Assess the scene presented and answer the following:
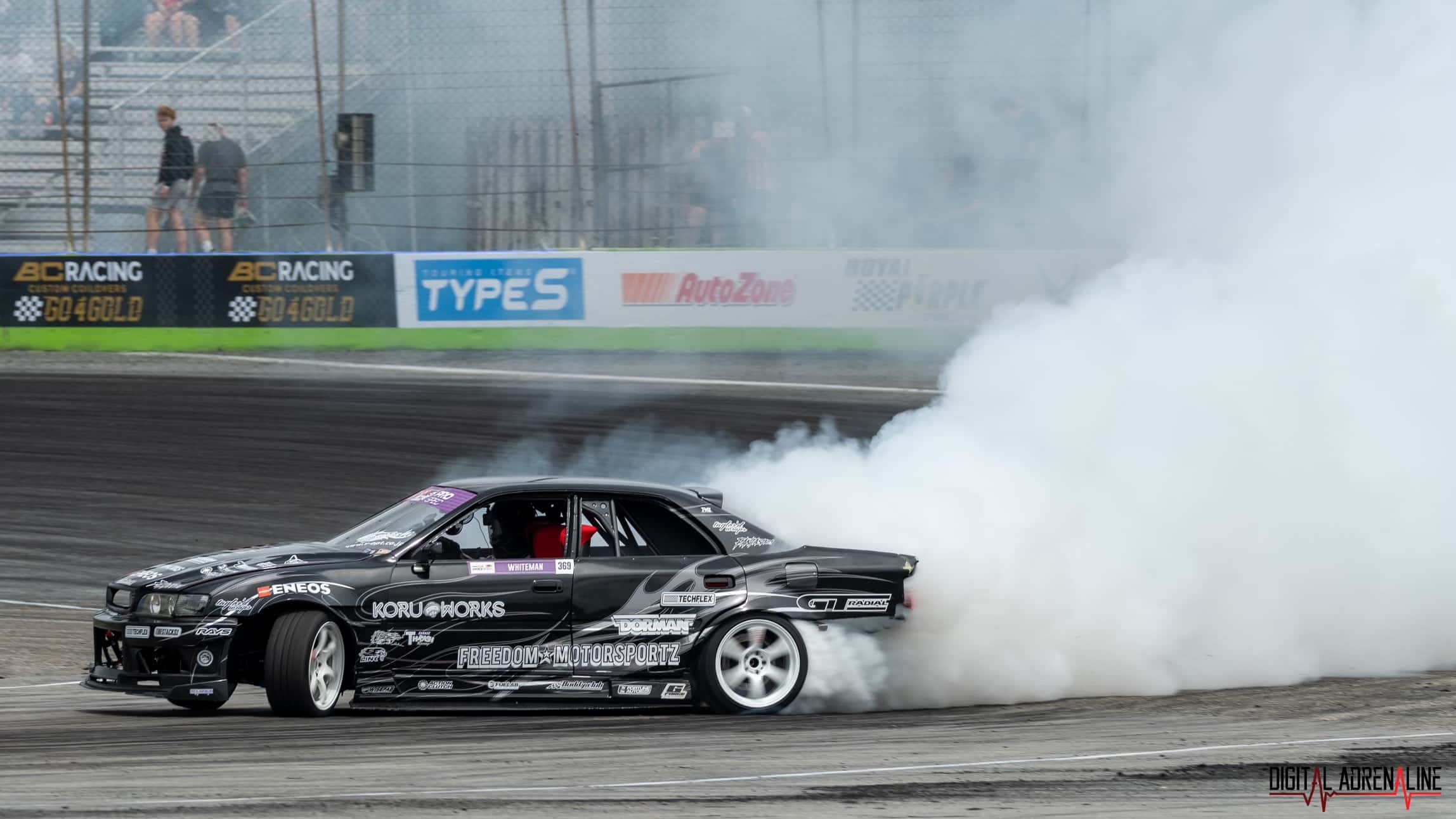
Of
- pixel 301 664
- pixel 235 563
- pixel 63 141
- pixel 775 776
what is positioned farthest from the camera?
pixel 63 141

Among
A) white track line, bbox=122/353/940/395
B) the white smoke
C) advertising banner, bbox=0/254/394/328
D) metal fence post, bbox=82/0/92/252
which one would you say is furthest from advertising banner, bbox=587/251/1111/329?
the white smoke

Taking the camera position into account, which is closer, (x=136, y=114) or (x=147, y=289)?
(x=147, y=289)

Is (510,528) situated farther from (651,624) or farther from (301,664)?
(301,664)

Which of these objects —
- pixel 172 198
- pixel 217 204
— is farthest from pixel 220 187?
pixel 172 198

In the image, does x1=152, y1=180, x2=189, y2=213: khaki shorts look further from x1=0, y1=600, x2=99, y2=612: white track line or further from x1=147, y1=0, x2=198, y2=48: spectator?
x1=0, y1=600, x2=99, y2=612: white track line

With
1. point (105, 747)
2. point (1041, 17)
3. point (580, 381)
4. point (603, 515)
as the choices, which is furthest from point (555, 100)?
point (105, 747)

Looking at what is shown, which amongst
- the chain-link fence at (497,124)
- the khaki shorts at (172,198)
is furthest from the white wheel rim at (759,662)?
the khaki shorts at (172,198)

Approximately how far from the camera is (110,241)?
67.7ft

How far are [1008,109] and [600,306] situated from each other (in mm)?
6364

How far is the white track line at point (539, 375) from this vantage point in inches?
745

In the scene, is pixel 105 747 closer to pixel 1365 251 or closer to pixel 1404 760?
pixel 1404 760

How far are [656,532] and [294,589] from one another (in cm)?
165

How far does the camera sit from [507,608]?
7367 millimetres

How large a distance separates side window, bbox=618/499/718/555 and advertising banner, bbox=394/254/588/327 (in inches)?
517
